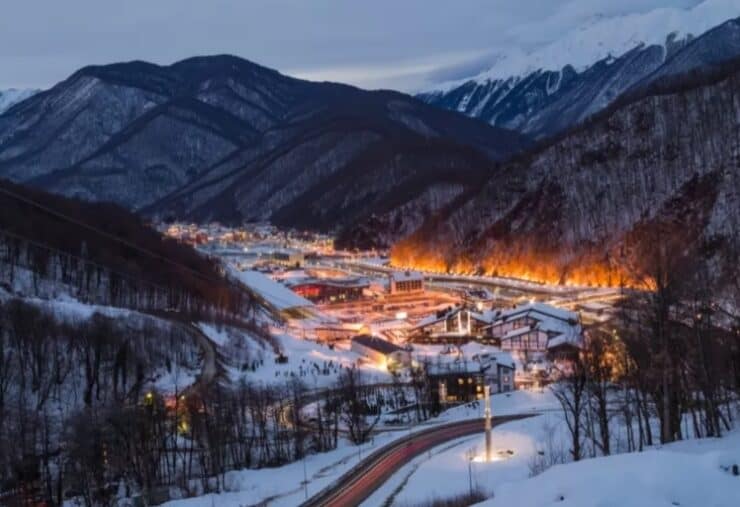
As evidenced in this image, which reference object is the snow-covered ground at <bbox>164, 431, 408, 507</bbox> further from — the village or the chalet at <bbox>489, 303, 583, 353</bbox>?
the chalet at <bbox>489, 303, 583, 353</bbox>

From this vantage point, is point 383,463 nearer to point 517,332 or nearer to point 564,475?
point 564,475

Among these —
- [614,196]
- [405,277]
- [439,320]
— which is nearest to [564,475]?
[439,320]

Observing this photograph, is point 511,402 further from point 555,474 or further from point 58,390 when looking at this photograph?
point 555,474

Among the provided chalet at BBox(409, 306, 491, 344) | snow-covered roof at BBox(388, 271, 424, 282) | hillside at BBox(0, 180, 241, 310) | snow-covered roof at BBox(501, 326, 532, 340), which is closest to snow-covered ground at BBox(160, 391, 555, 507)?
snow-covered roof at BBox(501, 326, 532, 340)

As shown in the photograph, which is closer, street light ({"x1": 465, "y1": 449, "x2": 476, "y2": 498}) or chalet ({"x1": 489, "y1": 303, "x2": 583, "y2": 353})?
street light ({"x1": 465, "y1": 449, "x2": 476, "y2": 498})

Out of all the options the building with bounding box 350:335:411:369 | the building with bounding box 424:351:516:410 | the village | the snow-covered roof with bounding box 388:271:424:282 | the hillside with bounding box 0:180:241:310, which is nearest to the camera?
the building with bounding box 424:351:516:410

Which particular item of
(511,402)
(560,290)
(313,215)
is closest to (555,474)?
(511,402)
